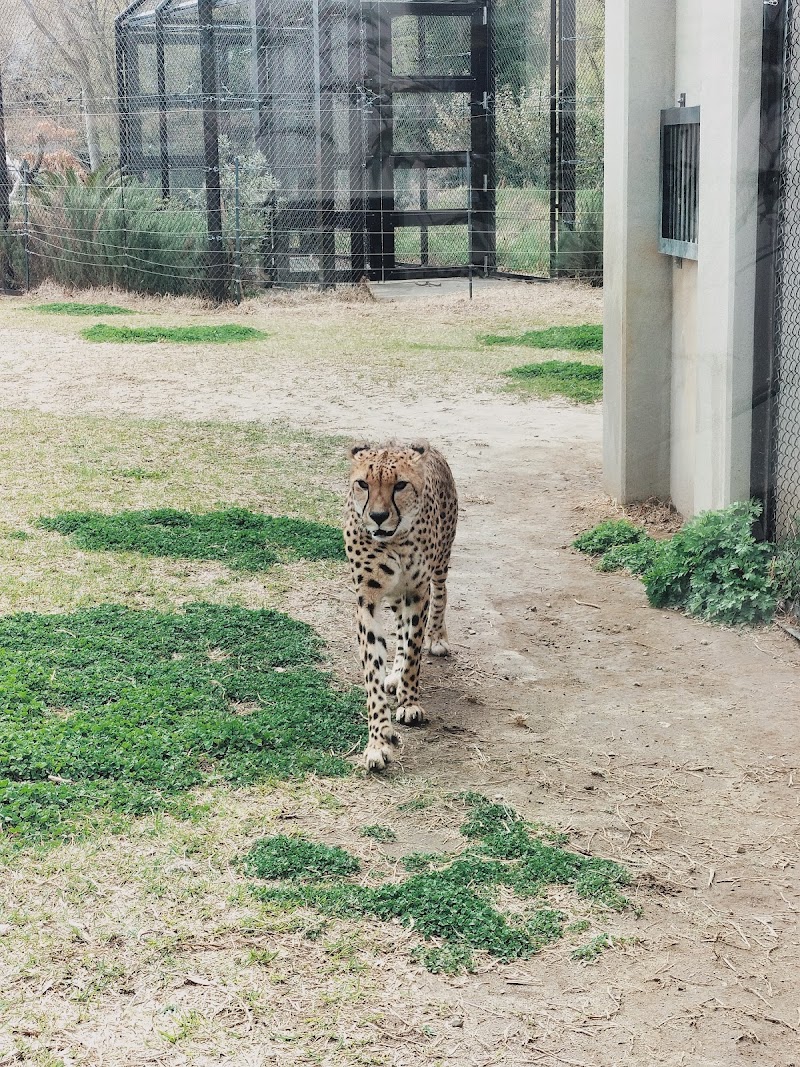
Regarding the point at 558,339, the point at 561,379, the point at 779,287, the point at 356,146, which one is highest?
the point at 356,146

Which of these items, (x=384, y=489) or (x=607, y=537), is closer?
(x=384, y=489)

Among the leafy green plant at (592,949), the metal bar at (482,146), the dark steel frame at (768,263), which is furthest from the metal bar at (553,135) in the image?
the leafy green plant at (592,949)

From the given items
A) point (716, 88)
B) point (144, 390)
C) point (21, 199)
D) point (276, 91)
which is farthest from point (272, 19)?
point (716, 88)

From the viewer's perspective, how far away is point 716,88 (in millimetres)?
4316

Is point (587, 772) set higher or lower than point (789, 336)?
lower

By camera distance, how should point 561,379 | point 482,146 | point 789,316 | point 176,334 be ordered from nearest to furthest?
point 789,316 < point 561,379 < point 176,334 < point 482,146

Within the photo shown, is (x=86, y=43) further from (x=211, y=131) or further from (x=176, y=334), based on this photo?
(x=176, y=334)

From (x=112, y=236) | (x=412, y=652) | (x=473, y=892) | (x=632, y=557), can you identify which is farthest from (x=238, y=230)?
(x=473, y=892)

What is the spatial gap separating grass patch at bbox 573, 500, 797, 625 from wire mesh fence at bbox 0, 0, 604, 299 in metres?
6.76

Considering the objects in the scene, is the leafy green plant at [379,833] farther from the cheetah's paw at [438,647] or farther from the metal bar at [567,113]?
the metal bar at [567,113]

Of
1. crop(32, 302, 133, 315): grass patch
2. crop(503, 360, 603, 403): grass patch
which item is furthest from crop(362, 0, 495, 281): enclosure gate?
crop(503, 360, 603, 403): grass patch

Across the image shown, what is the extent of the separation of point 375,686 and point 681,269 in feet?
8.88

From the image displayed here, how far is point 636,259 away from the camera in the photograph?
541 cm

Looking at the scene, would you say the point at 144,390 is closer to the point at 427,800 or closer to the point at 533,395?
the point at 533,395
